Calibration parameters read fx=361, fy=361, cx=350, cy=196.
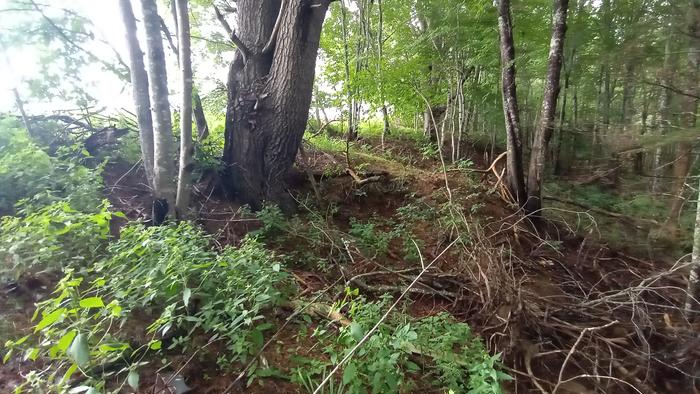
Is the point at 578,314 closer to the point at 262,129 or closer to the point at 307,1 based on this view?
the point at 262,129

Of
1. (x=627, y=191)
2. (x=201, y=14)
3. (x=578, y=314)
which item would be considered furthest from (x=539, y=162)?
(x=201, y=14)

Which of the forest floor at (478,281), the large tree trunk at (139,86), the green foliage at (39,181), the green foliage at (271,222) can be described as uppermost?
the large tree trunk at (139,86)

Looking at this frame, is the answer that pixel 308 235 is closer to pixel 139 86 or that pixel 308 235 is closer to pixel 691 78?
pixel 139 86

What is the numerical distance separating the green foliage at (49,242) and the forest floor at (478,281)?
0.73 ft

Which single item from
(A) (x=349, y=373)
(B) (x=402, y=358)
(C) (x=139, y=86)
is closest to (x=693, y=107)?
(B) (x=402, y=358)

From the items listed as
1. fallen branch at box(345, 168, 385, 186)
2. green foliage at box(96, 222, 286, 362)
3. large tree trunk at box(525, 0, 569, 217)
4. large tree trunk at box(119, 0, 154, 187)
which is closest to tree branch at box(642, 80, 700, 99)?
large tree trunk at box(525, 0, 569, 217)

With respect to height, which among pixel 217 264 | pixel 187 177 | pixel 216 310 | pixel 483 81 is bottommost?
pixel 216 310

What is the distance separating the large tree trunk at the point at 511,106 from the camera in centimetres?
557

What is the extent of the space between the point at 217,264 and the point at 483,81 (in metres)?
10.4

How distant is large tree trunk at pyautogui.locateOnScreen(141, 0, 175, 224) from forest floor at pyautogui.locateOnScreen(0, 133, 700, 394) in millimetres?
474

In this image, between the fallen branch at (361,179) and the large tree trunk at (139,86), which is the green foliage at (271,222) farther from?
the fallen branch at (361,179)

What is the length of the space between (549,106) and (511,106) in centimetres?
53

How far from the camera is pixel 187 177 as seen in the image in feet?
12.1

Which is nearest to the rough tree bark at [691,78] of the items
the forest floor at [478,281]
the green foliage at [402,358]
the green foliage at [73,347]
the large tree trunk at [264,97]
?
the forest floor at [478,281]
